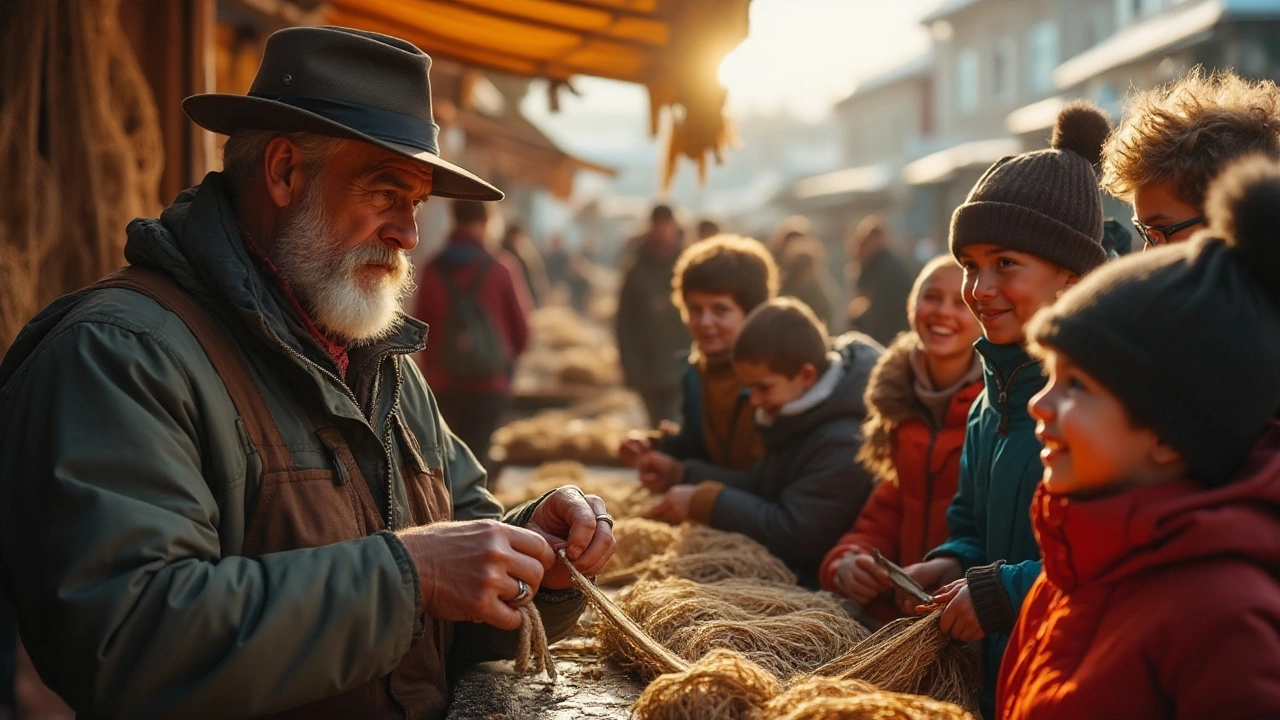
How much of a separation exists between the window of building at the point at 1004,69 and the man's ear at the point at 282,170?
28244 mm

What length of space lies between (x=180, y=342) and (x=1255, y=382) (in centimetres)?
167

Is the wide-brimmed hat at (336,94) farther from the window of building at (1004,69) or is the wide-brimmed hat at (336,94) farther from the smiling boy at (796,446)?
the window of building at (1004,69)

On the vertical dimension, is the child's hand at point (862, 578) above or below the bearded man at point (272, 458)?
below

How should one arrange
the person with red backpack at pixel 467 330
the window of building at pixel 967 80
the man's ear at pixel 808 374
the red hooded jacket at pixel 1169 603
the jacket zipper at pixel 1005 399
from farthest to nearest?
the window of building at pixel 967 80 → the person with red backpack at pixel 467 330 → the man's ear at pixel 808 374 → the jacket zipper at pixel 1005 399 → the red hooded jacket at pixel 1169 603

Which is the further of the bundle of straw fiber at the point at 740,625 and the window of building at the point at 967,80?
the window of building at the point at 967,80

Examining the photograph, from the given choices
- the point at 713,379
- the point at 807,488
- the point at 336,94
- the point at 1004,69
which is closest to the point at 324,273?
the point at 336,94

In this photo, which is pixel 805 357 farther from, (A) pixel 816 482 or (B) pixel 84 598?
(B) pixel 84 598

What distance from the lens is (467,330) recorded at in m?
6.72

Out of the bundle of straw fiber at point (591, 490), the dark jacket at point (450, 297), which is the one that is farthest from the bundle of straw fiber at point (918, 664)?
the dark jacket at point (450, 297)

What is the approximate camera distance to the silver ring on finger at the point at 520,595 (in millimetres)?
1994

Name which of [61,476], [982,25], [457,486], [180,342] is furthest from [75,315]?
[982,25]

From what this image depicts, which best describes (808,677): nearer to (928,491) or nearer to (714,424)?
(928,491)

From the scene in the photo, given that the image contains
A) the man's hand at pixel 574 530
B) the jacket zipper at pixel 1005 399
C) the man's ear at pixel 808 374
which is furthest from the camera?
the man's ear at pixel 808 374

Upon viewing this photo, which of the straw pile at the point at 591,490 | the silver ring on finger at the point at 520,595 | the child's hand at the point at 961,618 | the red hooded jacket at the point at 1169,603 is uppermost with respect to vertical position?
the red hooded jacket at the point at 1169,603
